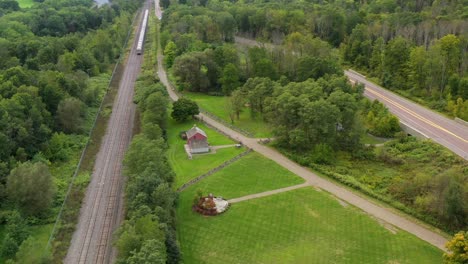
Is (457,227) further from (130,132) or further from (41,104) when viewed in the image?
(41,104)

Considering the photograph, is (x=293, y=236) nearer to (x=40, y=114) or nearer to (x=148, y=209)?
(x=148, y=209)

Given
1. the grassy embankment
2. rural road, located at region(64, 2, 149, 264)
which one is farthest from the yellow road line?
the grassy embankment

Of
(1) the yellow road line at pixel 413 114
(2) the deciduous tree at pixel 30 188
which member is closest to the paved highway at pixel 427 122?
(1) the yellow road line at pixel 413 114

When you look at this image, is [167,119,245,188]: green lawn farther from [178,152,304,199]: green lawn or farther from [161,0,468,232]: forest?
[161,0,468,232]: forest

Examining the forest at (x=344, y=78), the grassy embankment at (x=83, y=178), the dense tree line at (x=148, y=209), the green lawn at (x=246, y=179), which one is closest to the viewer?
the dense tree line at (x=148, y=209)

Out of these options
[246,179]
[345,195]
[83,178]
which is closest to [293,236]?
[345,195]

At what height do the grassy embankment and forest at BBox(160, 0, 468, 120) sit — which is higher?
forest at BBox(160, 0, 468, 120)

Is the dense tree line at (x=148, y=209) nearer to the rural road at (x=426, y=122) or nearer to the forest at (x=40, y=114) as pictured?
the forest at (x=40, y=114)
